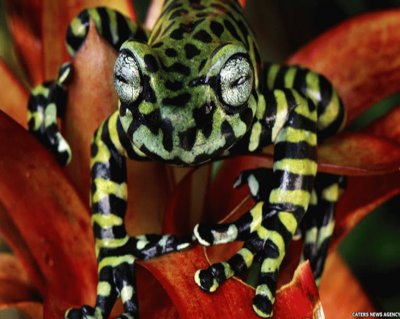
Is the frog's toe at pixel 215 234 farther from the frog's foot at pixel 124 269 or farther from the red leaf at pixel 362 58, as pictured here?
the red leaf at pixel 362 58

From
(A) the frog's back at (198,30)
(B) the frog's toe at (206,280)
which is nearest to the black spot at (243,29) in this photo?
(A) the frog's back at (198,30)

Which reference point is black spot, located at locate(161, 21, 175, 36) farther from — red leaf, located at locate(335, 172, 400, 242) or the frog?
red leaf, located at locate(335, 172, 400, 242)

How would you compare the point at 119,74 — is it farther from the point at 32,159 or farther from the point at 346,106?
the point at 346,106

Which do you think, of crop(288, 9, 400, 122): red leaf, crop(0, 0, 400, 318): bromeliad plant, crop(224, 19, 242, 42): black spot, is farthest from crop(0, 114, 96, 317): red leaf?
crop(288, 9, 400, 122): red leaf

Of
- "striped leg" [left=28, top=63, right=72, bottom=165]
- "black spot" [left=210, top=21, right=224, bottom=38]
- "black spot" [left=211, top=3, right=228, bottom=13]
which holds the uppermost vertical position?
"black spot" [left=210, top=21, right=224, bottom=38]

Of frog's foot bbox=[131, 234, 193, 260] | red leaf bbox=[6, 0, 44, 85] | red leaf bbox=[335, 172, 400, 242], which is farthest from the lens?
red leaf bbox=[6, 0, 44, 85]

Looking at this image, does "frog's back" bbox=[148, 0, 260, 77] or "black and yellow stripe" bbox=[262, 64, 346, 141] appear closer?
"frog's back" bbox=[148, 0, 260, 77]

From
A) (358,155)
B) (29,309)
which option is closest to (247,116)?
(358,155)
